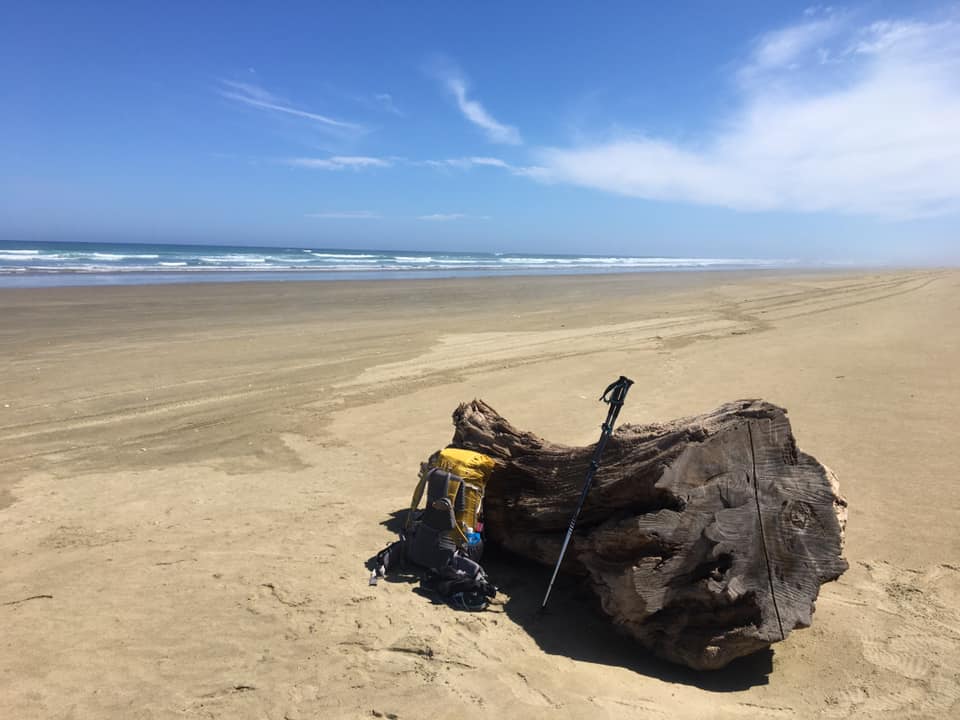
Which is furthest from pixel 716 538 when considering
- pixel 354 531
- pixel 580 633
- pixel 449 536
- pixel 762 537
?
pixel 354 531

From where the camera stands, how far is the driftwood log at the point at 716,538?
147 inches

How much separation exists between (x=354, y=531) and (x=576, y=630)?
221 centimetres

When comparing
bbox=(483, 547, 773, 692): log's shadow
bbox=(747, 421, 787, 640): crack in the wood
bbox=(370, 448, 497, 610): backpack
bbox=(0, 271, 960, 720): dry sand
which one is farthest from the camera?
bbox=(370, 448, 497, 610): backpack

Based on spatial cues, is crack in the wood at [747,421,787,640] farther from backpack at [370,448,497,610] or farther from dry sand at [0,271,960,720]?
backpack at [370,448,497,610]

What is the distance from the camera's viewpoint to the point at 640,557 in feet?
13.1

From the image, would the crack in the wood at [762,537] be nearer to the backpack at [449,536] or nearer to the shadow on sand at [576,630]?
the shadow on sand at [576,630]

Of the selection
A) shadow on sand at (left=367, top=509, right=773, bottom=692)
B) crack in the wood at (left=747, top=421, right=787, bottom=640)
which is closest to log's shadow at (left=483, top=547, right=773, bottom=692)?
shadow on sand at (left=367, top=509, right=773, bottom=692)

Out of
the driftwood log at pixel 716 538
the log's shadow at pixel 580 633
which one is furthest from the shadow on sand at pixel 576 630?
the driftwood log at pixel 716 538

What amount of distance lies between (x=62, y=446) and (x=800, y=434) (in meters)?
9.16

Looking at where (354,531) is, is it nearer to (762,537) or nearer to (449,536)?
(449,536)

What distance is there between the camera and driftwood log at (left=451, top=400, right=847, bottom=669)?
3.73 m

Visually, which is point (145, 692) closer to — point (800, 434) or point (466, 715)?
point (466, 715)

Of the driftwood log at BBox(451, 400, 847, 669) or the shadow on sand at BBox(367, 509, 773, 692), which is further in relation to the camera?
the shadow on sand at BBox(367, 509, 773, 692)

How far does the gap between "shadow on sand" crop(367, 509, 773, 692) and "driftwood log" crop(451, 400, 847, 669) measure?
0.13 metres
